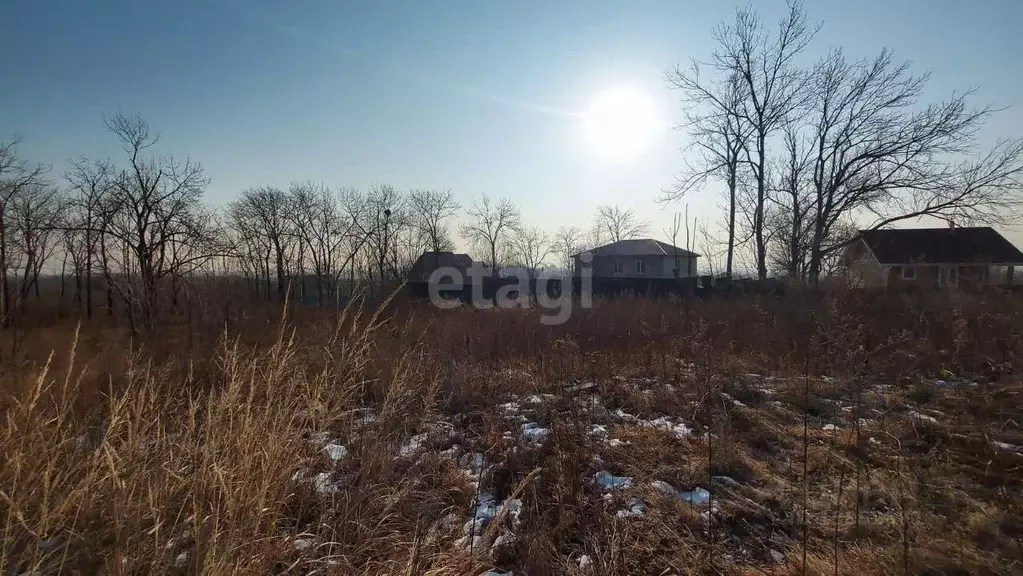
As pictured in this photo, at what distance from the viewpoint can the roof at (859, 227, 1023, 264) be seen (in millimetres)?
23203

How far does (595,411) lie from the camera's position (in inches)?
163

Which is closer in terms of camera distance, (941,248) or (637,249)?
Answer: (941,248)

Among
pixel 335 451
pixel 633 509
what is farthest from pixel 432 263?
pixel 633 509

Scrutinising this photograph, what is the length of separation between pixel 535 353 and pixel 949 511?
4575mm

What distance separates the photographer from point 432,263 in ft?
113

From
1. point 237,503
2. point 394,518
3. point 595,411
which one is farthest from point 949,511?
point 237,503

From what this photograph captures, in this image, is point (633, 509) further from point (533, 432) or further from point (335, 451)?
point (335, 451)

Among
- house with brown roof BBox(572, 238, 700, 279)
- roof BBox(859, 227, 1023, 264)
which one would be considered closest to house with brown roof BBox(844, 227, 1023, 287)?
roof BBox(859, 227, 1023, 264)

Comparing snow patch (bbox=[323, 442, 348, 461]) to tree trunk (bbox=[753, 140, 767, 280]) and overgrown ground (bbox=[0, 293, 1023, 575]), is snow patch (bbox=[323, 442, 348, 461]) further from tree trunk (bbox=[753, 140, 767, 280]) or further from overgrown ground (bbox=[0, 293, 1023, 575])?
tree trunk (bbox=[753, 140, 767, 280])

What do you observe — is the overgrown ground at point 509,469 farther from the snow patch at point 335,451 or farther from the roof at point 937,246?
the roof at point 937,246

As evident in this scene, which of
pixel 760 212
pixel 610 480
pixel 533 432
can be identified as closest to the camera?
pixel 610 480

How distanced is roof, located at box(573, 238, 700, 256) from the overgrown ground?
29.5 metres

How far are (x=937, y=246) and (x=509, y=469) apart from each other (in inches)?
1253

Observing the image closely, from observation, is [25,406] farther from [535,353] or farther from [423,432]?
[535,353]
